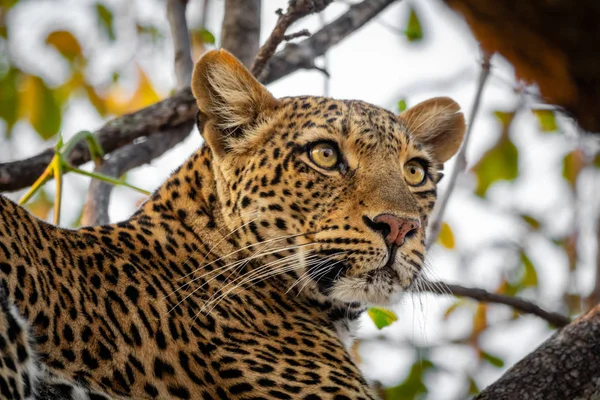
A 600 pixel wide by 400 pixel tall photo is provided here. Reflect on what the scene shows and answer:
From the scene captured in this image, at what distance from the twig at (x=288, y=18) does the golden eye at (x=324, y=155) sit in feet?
2.78

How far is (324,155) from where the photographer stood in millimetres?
5234

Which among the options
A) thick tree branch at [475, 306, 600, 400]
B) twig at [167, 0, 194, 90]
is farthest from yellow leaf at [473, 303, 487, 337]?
thick tree branch at [475, 306, 600, 400]

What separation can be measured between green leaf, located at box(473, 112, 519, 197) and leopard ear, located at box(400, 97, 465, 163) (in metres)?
2.16

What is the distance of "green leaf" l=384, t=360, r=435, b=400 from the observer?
6934 millimetres

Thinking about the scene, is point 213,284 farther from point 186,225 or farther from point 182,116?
point 182,116

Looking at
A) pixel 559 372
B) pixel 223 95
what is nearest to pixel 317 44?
pixel 223 95

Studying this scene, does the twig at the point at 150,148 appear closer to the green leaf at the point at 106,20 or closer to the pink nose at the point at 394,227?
the green leaf at the point at 106,20

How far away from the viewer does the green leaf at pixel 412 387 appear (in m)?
6.93

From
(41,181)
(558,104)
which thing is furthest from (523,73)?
(41,181)

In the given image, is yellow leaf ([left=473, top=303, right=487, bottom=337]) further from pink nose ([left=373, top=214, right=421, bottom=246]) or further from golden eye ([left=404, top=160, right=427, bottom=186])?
pink nose ([left=373, top=214, right=421, bottom=246])

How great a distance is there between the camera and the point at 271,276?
203 inches

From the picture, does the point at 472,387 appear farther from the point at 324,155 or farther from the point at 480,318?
the point at 324,155

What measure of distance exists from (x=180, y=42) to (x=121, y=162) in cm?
139

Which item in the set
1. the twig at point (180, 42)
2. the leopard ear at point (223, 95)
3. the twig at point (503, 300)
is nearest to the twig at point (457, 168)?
the twig at point (503, 300)
